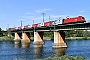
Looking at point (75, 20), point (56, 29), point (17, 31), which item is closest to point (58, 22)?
point (56, 29)

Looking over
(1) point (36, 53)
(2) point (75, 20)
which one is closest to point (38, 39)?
(2) point (75, 20)

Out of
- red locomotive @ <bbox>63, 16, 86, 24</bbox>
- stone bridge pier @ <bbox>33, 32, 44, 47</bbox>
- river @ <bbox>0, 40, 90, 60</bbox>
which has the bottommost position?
river @ <bbox>0, 40, 90, 60</bbox>

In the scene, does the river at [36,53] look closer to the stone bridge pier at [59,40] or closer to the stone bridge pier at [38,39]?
the stone bridge pier at [59,40]

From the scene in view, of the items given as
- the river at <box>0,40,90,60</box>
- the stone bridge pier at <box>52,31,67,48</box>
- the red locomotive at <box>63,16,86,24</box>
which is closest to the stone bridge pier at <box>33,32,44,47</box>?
the stone bridge pier at <box>52,31,67,48</box>

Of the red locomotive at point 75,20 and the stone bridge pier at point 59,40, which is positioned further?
the stone bridge pier at point 59,40

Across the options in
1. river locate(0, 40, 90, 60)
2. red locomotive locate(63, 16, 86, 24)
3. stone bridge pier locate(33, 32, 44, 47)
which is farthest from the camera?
stone bridge pier locate(33, 32, 44, 47)

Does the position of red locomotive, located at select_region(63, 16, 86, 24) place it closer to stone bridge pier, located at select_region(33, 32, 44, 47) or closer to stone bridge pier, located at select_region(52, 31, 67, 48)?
stone bridge pier, located at select_region(52, 31, 67, 48)

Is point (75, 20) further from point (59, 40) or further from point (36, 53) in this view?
point (36, 53)

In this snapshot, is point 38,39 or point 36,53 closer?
point 36,53

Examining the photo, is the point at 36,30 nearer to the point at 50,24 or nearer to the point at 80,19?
the point at 50,24

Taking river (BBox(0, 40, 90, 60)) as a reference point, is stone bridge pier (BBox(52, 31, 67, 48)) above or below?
above

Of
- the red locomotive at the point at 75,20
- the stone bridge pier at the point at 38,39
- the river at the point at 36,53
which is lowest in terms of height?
the river at the point at 36,53

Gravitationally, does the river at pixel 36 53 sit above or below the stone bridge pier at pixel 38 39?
below

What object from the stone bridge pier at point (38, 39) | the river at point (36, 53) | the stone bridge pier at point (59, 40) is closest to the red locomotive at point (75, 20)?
the stone bridge pier at point (59, 40)
